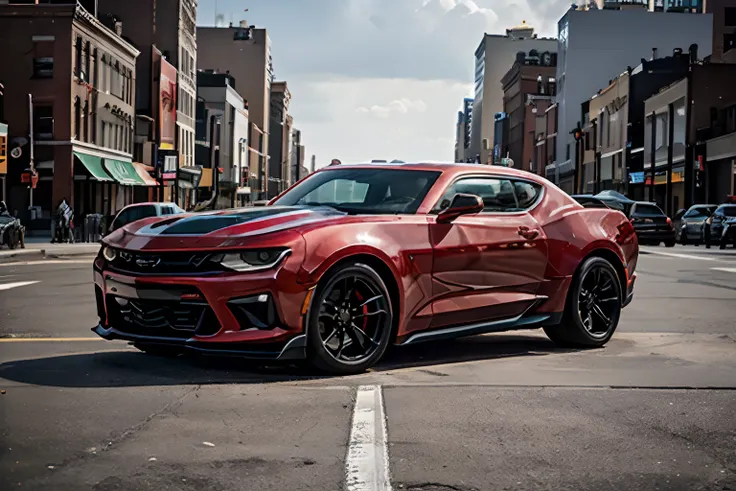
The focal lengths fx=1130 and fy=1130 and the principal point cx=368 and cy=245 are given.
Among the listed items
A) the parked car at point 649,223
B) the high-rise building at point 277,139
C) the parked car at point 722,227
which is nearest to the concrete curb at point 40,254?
the parked car at point 649,223

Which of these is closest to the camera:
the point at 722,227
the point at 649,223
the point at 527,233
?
the point at 527,233

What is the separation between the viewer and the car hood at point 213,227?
7012 millimetres

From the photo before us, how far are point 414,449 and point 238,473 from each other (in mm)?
894

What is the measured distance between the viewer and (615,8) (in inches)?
5074

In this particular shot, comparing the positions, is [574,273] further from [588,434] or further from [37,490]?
[37,490]

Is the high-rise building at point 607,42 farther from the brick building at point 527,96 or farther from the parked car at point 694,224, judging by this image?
the parked car at point 694,224

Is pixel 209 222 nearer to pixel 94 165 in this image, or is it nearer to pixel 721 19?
pixel 94 165

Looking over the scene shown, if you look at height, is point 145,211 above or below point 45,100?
below

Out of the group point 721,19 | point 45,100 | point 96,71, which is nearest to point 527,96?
point 721,19

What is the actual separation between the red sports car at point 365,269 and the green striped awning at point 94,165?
45704mm

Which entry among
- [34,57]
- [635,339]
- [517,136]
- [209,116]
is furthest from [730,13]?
[635,339]

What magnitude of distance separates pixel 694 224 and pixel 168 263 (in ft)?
123

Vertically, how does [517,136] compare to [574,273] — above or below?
above

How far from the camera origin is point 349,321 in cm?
731
